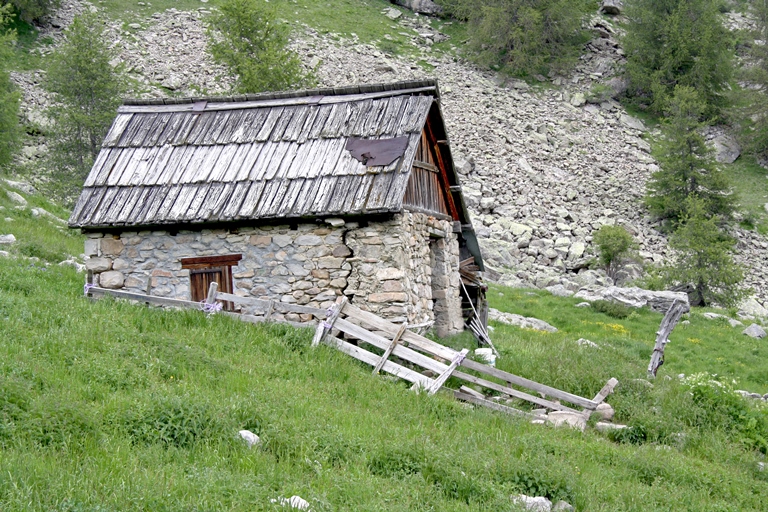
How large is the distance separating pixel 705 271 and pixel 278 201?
2200 cm

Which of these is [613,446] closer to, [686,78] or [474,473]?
[474,473]

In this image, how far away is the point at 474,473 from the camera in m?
6.96

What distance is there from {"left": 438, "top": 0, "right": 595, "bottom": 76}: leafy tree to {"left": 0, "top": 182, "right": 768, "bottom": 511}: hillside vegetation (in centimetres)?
4565

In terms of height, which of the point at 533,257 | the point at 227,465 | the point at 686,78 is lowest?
the point at 227,465

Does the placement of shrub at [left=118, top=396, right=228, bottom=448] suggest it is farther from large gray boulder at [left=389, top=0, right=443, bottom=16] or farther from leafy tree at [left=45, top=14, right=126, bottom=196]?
large gray boulder at [left=389, top=0, right=443, bottom=16]

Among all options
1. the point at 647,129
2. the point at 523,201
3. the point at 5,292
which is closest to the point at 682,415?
the point at 5,292

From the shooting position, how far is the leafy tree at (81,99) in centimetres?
2727

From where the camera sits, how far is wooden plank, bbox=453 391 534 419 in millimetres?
9859

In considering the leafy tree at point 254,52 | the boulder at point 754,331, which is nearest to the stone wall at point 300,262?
the boulder at point 754,331

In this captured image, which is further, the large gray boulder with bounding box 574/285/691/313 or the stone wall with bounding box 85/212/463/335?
the large gray boulder with bounding box 574/285/691/313

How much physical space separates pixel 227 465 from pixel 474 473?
7.84ft

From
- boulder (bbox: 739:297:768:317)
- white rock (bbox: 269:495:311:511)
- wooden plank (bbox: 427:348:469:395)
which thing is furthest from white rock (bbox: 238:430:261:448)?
boulder (bbox: 739:297:768:317)

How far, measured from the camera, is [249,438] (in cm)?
685

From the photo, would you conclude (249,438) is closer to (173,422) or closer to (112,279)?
(173,422)
